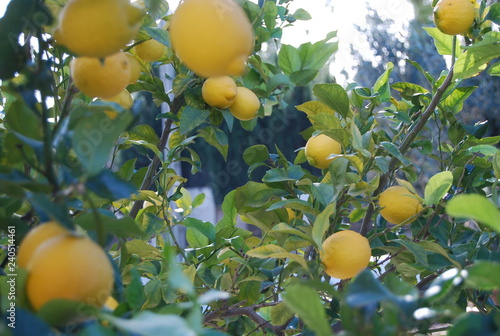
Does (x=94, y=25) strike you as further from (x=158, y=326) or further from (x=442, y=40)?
(x=442, y=40)

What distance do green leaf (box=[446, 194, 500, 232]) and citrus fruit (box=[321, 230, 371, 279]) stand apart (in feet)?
0.91

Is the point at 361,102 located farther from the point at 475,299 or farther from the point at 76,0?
the point at 76,0

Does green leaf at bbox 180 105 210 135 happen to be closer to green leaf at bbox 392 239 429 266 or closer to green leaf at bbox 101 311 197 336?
green leaf at bbox 392 239 429 266

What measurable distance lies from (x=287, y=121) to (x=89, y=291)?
25.1 ft

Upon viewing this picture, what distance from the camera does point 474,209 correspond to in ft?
0.84

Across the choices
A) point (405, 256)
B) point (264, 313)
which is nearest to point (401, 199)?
point (405, 256)

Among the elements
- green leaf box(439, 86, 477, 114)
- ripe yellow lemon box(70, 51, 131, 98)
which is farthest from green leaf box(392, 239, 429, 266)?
ripe yellow lemon box(70, 51, 131, 98)

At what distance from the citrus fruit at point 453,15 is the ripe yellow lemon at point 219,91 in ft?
0.90

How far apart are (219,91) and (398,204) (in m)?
0.27

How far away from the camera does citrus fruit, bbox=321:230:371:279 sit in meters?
0.53

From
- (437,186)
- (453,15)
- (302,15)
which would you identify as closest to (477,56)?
(453,15)

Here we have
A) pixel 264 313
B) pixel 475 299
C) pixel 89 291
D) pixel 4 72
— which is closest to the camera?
pixel 89 291

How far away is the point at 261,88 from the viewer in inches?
32.4

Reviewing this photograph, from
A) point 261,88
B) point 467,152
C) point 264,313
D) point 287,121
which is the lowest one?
point 264,313
